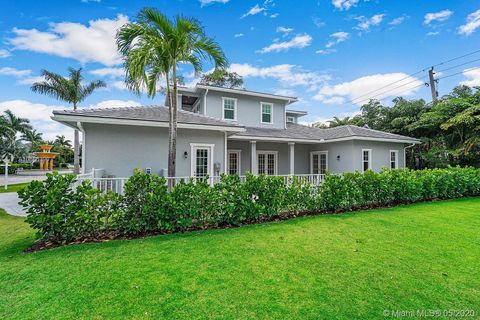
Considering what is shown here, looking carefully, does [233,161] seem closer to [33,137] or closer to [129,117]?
[129,117]

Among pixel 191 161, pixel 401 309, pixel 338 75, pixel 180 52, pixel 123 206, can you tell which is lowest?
pixel 401 309

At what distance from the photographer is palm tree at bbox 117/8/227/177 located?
21.7 ft

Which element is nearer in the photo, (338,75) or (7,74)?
(7,74)

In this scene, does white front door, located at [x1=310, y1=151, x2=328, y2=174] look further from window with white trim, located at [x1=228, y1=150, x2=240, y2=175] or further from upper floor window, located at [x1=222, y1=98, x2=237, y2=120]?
upper floor window, located at [x1=222, y1=98, x2=237, y2=120]

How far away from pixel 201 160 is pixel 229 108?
580 centimetres

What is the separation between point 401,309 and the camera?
2707 millimetres

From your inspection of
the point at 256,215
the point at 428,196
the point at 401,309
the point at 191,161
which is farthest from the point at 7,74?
the point at 428,196

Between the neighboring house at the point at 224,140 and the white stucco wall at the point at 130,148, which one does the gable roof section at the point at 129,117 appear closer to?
the neighboring house at the point at 224,140

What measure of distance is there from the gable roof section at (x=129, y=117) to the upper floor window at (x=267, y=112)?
20.1 feet

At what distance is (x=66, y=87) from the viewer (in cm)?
1923

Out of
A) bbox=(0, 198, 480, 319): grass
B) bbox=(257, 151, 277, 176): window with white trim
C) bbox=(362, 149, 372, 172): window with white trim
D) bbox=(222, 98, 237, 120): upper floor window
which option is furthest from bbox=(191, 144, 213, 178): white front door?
bbox=(362, 149, 372, 172): window with white trim

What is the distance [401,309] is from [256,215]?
12.6 feet

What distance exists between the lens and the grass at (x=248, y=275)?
271 centimetres

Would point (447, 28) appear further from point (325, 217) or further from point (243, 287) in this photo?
point (243, 287)
